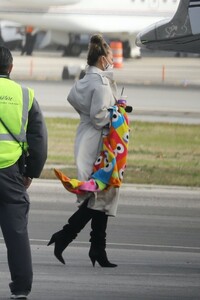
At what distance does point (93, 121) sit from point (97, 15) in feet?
143

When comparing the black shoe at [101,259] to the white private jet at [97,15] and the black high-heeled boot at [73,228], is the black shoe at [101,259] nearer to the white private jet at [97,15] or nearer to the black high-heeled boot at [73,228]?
the black high-heeled boot at [73,228]

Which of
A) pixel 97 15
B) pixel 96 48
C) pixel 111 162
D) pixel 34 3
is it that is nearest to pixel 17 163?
pixel 111 162

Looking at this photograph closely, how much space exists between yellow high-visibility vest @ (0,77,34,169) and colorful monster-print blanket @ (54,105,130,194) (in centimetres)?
145

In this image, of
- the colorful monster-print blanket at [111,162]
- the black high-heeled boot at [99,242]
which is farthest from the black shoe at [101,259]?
the colorful monster-print blanket at [111,162]

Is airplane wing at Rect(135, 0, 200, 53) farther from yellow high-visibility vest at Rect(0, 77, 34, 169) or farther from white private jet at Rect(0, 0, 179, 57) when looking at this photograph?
white private jet at Rect(0, 0, 179, 57)

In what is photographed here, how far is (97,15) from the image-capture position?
175ft

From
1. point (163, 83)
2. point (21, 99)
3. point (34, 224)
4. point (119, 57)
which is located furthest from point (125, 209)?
point (119, 57)

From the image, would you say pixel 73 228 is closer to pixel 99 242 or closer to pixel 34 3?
pixel 99 242

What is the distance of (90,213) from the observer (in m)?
10.1

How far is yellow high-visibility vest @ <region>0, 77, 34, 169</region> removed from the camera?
8.35 m

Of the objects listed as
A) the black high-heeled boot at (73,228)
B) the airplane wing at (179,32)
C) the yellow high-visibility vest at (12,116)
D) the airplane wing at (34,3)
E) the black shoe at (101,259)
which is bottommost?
the airplane wing at (34,3)

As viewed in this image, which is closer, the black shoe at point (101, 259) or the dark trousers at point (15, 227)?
the dark trousers at point (15, 227)

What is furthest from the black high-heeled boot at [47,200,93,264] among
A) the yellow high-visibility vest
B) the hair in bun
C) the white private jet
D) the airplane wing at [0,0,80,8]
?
the white private jet

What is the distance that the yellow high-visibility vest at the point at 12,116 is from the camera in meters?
8.35
